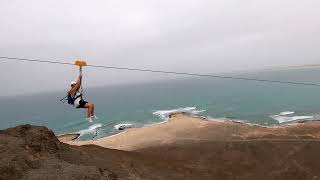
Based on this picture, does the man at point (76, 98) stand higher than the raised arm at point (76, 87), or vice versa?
the raised arm at point (76, 87)

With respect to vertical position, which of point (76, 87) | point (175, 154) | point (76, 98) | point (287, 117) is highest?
point (76, 87)

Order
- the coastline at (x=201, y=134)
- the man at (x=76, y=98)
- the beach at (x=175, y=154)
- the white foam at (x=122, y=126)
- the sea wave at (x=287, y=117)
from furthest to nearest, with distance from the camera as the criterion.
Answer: the white foam at (x=122, y=126), the sea wave at (x=287, y=117), the coastline at (x=201, y=134), the beach at (x=175, y=154), the man at (x=76, y=98)

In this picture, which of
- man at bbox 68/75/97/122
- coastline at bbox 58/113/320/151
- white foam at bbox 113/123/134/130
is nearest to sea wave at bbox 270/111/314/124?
coastline at bbox 58/113/320/151

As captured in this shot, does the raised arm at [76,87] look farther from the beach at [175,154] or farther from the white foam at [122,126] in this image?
the white foam at [122,126]

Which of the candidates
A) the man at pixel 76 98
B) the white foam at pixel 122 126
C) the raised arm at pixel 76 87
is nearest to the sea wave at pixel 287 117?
the white foam at pixel 122 126

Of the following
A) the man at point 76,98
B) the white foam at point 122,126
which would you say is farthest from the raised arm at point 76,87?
the white foam at point 122,126

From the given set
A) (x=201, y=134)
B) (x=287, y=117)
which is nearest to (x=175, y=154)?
(x=201, y=134)

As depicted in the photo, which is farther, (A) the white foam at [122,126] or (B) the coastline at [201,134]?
(A) the white foam at [122,126]

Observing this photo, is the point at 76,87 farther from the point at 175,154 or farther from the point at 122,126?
the point at 122,126

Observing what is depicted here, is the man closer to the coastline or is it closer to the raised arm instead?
the raised arm

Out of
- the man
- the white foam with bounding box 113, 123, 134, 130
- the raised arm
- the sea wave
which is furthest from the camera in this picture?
the white foam with bounding box 113, 123, 134, 130

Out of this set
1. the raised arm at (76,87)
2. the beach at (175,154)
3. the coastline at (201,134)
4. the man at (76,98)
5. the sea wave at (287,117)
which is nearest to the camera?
the raised arm at (76,87)

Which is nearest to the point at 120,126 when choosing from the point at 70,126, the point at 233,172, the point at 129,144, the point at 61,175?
the point at 70,126

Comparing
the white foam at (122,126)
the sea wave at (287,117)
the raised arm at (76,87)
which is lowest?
the white foam at (122,126)
